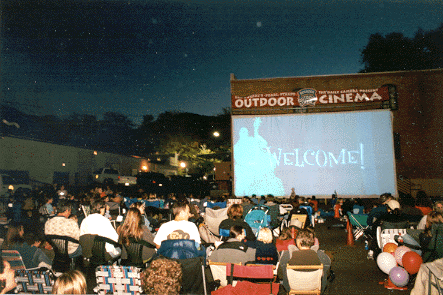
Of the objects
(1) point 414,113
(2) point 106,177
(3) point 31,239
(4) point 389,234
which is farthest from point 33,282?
(2) point 106,177

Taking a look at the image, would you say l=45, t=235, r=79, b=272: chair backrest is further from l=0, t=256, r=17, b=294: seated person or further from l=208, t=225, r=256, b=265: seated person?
l=208, t=225, r=256, b=265: seated person

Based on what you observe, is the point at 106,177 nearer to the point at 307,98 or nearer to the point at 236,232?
the point at 307,98

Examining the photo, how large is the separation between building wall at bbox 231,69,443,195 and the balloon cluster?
48.0ft

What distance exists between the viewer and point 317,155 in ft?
57.0

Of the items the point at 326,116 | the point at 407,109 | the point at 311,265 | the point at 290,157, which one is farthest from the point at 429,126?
the point at 311,265

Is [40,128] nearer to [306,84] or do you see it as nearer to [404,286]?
[306,84]

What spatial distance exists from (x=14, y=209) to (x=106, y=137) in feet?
119

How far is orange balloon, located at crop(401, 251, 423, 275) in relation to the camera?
5047 millimetres

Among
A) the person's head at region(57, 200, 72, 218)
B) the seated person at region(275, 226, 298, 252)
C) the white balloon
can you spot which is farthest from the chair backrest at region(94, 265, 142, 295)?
the white balloon

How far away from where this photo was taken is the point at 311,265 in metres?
3.94

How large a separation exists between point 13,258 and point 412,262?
Result: 224 inches

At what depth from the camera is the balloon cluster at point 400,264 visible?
5059mm

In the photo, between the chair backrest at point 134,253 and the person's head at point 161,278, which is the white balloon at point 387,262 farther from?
the person's head at point 161,278

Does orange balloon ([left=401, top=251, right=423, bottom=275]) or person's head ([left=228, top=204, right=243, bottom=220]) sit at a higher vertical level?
person's head ([left=228, top=204, right=243, bottom=220])
